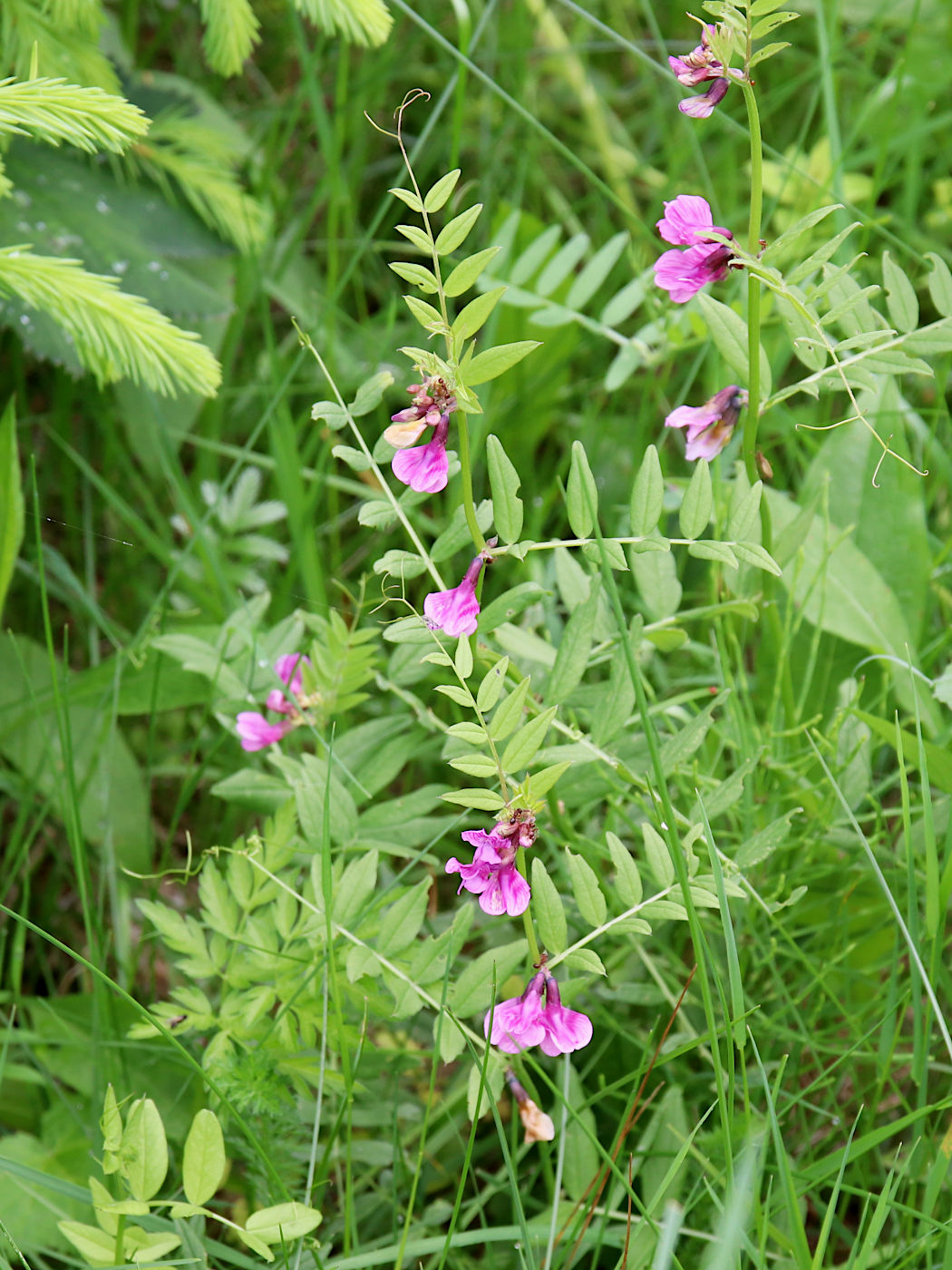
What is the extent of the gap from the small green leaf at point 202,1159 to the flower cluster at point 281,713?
356mm

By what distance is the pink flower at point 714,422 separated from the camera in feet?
3.24

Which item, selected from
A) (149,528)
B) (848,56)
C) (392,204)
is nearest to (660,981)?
(149,528)

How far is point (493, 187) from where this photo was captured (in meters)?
2.11

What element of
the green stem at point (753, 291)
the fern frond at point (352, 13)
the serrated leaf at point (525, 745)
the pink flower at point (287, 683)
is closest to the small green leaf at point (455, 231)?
the green stem at point (753, 291)

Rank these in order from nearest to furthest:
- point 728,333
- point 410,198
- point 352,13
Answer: point 410,198 → point 728,333 → point 352,13

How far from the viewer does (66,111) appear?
38.3 inches

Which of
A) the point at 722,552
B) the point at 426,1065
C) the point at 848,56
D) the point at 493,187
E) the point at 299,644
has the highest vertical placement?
the point at 848,56

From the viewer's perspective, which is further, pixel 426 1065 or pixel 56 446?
pixel 56 446

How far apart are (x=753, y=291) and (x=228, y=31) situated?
0.78 metres

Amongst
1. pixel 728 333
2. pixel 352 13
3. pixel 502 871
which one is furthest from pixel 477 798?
pixel 352 13

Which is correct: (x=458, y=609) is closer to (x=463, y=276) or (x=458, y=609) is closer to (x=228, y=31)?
(x=463, y=276)

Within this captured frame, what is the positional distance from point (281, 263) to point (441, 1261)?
1.46 meters

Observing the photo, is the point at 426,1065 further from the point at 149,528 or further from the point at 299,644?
the point at 149,528

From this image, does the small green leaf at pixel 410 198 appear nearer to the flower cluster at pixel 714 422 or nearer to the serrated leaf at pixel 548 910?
the flower cluster at pixel 714 422
